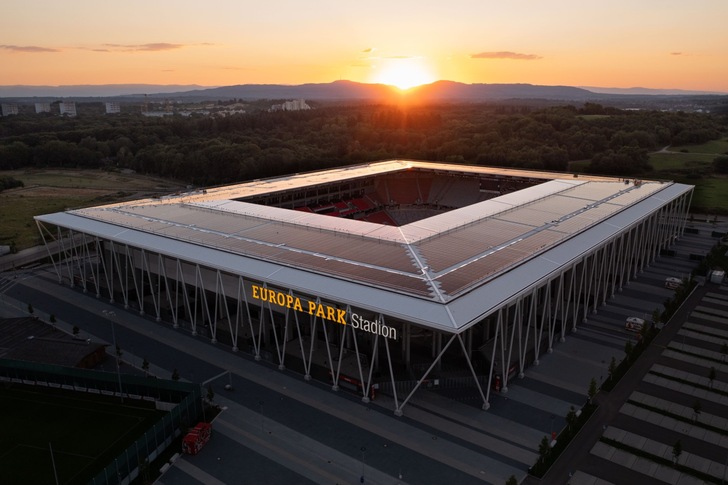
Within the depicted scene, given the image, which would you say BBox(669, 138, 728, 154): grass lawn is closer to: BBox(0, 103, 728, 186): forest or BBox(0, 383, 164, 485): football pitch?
BBox(0, 103, 728, 186): forest

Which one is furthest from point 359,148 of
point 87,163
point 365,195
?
point 87,163

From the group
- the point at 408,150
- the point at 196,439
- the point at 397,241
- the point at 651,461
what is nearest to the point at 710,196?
the point at 408,150

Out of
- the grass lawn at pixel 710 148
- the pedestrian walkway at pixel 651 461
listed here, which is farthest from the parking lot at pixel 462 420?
the grass lawn at pixel 710 148

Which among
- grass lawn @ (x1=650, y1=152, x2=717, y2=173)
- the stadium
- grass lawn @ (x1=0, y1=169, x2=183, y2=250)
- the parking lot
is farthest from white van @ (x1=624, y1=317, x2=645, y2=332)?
grass lawn @ (x1=650, y1=152, x2=717, y2=173)

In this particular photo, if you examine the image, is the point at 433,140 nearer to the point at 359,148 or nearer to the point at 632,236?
the point at 359,148

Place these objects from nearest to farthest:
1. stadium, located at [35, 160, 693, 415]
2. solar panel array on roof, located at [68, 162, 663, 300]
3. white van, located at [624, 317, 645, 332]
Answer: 1. stadium, located at [35, 160, 693, 415]
2. solar panel array on roof, located at [68, 162, 663, 300]
3. white van, located at [624, 317, 645, 332]

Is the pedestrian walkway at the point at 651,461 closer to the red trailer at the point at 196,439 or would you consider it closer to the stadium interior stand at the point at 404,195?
the red trailer at the point at 196,439

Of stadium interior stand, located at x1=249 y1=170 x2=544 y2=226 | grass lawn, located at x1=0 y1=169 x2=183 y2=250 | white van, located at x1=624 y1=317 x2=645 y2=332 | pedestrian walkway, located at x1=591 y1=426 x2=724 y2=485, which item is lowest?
pedestrian walkway, located at x1=591 y1=426 x2=724 y2=485
